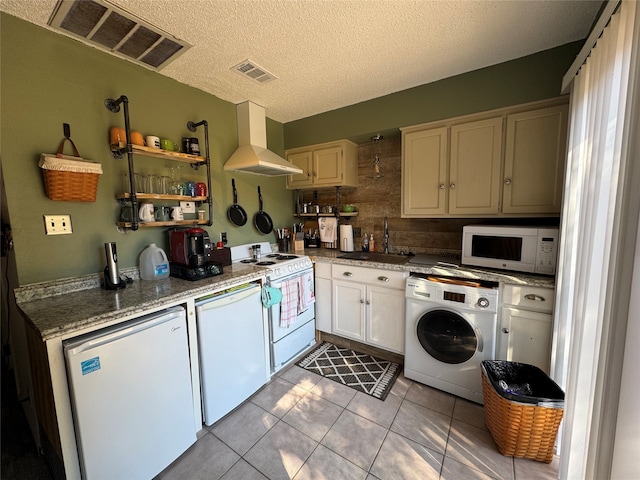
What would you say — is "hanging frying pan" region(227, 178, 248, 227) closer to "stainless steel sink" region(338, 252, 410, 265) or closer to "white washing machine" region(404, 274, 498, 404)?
"stainless steel sink" region(338, 252, 410, 265)

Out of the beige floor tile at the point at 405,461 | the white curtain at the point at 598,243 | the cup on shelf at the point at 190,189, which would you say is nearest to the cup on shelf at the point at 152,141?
the cup on shelf at the point at 190,189

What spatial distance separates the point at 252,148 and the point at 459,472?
109 inches

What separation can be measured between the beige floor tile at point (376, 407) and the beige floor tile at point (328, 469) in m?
0.36

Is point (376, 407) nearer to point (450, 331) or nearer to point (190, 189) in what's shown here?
point (450, 331)

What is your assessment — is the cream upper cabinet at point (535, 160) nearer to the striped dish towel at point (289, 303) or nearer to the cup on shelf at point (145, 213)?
the striped dish towel at point (289, 303)

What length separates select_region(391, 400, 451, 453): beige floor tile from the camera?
1558 mm

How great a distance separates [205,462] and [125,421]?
54cm

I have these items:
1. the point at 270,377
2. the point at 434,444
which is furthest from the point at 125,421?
the point at 434,444

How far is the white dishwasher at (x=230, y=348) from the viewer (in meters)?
1.61

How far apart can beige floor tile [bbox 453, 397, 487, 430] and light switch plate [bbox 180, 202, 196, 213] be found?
2.58 metres

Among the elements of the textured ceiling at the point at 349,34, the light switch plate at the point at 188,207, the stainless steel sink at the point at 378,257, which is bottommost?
the stainless steel sink at the point at 378,257

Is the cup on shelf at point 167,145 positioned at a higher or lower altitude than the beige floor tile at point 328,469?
higher

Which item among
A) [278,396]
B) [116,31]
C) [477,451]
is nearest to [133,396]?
[278,396]

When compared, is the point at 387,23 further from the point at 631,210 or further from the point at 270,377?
the point at 270,377
